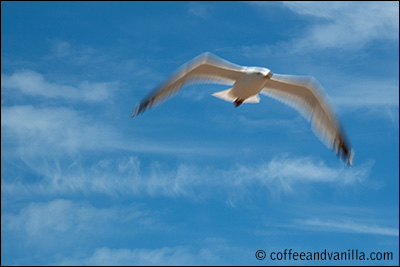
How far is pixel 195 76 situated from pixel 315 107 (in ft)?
12.9

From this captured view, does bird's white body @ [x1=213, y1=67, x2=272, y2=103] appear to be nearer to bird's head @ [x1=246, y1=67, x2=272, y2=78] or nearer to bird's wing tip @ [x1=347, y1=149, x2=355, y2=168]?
bird's head @ [x1=246, y1=67, x2=272, y2=78]

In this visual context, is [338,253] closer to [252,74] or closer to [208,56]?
[252,74]

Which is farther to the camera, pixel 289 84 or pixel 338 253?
pixel 289 84

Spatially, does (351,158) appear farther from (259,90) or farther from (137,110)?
(137,110)

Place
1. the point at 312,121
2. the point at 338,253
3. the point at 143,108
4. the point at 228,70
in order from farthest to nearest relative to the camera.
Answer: the point at 312,121
the point at 228,70
the point at 143,108
the point at 338,253

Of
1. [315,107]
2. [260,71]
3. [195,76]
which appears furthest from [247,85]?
[315,107]

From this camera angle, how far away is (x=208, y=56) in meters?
12.6

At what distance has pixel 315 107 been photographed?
45.1ft

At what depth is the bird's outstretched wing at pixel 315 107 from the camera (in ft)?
43.9

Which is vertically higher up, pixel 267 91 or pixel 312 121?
pixel 267 91

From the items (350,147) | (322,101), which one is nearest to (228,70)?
(322,101)

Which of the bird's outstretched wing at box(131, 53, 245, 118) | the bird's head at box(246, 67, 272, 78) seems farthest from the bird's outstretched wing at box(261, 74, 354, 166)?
the bird's outstretched wing at box(131, 53, 245, 118)

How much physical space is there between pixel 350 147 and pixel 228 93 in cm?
406

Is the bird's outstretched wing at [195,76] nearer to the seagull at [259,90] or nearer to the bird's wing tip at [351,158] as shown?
the seagull at [259,90]
